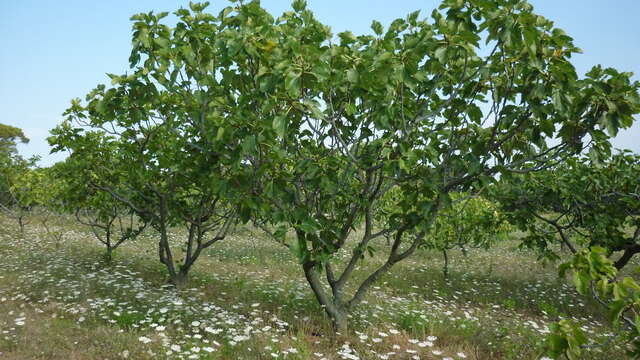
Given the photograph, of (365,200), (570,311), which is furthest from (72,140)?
(570,311)

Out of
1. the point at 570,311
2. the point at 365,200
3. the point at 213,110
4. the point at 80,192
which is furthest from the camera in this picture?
the point at 80,192

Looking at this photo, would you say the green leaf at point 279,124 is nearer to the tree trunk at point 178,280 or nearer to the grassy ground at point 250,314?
the grassy ground at point 250,314

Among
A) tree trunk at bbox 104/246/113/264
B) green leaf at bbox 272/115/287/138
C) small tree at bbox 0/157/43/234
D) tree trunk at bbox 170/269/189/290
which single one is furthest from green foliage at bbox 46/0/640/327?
small tree at bbox 0/157/43/234

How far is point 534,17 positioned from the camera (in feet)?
10.6

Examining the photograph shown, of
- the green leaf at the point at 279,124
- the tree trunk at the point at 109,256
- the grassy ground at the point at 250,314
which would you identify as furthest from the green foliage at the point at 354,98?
the tree trunk at the point at 109,256

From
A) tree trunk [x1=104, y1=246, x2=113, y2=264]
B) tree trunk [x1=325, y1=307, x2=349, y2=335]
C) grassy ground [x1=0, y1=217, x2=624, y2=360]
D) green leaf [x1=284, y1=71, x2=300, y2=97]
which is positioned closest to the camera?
green leaf [x1=284, y1=71, x2=300, y2=97]

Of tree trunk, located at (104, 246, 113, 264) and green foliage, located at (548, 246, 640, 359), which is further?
tree trunk, located at (104, 246, 113, 264)

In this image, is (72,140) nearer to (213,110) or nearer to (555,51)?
(213,110)

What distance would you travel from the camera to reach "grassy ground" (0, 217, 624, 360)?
15.7 ft

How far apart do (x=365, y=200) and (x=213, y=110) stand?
215 cm

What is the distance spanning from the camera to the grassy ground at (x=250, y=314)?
15.7 ft

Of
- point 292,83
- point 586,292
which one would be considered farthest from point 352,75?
point 586,292

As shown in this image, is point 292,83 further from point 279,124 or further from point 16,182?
point 16,182

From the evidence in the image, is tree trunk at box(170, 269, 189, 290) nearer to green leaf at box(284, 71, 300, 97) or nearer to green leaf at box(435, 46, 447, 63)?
green leaf at box(284, 71, 300, 97)
